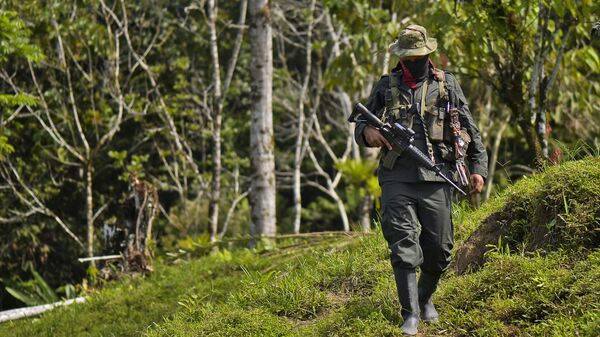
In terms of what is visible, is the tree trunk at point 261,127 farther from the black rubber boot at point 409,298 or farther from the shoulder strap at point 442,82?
the black rubber boot at point 409,298

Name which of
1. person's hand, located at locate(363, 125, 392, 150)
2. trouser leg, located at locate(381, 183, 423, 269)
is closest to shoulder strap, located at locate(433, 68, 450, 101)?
person's hand, located at locate(363, 125, 392, 150)

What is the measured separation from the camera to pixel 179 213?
25750 millimetres

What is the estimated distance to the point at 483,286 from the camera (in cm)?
614

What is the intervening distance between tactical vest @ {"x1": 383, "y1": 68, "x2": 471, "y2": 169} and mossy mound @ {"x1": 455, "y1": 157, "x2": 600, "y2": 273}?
36.4 inches

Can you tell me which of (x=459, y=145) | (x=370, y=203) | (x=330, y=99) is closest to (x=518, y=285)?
(x=459, y=145)

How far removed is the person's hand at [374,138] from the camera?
5902 mm

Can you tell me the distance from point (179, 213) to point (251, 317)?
19408 millimetres

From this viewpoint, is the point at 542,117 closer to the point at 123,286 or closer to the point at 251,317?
the point at 251,317

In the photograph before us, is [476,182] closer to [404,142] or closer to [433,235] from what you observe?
[433,235]

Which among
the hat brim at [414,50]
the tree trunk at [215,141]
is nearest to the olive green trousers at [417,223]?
the hat brim at [414,50]

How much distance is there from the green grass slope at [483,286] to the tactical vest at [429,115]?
37.4 inches

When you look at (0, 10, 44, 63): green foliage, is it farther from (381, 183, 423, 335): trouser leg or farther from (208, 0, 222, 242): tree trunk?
(208, 0, 222, 242): tree trunk

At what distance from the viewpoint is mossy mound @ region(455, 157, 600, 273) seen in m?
6.21

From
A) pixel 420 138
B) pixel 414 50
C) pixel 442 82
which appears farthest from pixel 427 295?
pixel 414 50
